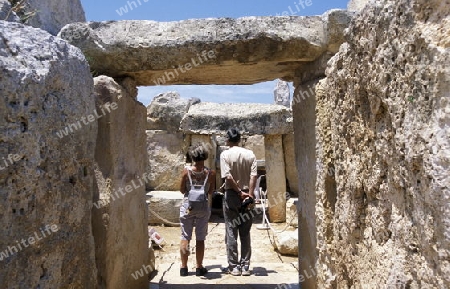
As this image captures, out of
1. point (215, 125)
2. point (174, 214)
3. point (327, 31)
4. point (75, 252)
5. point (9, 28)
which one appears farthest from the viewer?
point (215, 125)

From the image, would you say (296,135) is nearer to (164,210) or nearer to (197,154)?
(197,154)

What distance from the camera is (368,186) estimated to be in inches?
71.9

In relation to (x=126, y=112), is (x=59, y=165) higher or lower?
lower

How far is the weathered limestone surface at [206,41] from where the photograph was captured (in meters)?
2.80

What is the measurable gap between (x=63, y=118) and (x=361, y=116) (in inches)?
56.0

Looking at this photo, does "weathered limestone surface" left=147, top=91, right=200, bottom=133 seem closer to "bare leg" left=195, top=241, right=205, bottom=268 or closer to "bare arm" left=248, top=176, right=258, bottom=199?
"bare arm" left=248, top=176, right=258, bottom=199

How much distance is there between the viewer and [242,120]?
27.9ft

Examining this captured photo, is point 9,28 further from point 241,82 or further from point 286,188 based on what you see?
point 286,188

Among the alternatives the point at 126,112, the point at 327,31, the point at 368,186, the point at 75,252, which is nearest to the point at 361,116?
the point at 368,186

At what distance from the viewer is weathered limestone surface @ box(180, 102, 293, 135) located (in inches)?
326

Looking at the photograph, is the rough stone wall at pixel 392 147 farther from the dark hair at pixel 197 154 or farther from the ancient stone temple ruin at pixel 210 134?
the ancient stone temple ruin at pixel 210 134

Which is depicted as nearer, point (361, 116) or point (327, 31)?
point (361, 116)

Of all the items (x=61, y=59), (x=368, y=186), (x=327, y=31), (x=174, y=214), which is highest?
(x=327, y=31)

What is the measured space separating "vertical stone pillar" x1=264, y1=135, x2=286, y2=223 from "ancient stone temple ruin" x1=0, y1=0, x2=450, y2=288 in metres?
4.85
